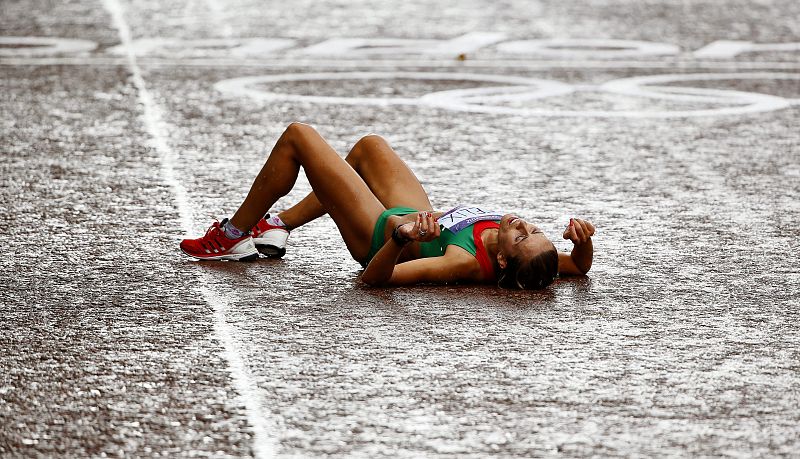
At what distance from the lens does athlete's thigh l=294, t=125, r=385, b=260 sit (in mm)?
6699

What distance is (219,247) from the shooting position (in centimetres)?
697

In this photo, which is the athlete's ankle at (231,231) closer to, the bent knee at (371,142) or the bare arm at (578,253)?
the bent knee at (371,142)

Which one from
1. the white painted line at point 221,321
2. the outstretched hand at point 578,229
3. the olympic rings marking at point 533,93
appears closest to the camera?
Answer: the white painted line at point 221,321

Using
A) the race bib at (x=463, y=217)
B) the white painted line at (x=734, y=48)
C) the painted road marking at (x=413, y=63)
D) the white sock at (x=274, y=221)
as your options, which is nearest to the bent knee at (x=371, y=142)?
the white sock at (x=274, y=221)

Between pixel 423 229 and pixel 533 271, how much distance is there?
0.61 metres

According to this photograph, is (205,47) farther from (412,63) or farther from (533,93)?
(533,93)

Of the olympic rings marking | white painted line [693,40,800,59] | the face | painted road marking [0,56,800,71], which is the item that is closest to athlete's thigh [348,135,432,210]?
the face

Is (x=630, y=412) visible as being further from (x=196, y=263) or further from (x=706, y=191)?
(x=706, y=191)

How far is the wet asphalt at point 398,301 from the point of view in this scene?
4793 millimetres

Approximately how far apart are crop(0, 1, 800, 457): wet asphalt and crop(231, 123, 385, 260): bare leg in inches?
8.6

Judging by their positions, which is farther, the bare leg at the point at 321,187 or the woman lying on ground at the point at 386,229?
the bare leg at the point at 321,187

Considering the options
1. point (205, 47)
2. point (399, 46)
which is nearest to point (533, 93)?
point (399, 46)

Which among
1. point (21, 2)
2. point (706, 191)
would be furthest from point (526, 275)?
point (21, 2)

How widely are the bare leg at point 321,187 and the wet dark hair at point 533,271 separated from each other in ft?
2.20
